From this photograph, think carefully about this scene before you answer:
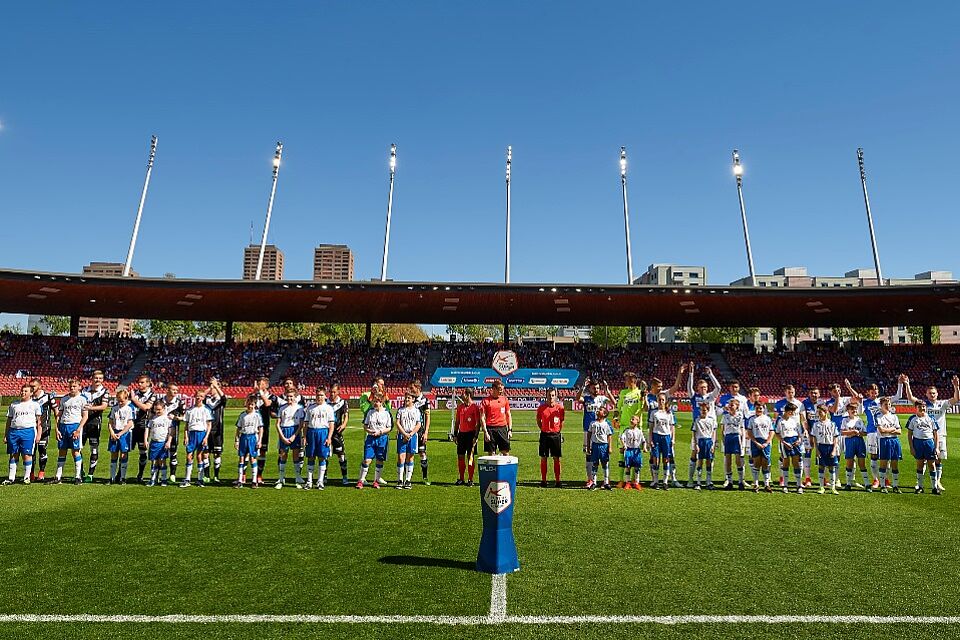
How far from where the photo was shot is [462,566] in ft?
22.3

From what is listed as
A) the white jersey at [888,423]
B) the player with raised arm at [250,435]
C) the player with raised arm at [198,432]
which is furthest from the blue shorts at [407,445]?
the white jersey at [888,423]

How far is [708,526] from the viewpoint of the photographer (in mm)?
8734

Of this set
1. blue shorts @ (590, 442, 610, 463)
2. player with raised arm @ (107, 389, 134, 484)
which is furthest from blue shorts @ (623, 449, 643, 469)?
player with raised arm @ (107, 389, 134, 484)

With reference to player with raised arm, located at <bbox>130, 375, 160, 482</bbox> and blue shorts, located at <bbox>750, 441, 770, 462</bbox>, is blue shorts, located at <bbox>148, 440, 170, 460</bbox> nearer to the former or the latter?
player with raised arm, located at <bbox>130, 375, 160, 482</bbox>

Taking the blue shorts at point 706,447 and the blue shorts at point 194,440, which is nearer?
the blue shorts at point 706,447

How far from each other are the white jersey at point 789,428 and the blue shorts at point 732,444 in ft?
3.28

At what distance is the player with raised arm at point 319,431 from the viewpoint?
11625 mm

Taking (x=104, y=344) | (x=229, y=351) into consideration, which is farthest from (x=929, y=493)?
(x=104, y=344)

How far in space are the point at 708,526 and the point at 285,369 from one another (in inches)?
1683

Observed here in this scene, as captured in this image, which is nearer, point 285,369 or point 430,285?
point 430,285

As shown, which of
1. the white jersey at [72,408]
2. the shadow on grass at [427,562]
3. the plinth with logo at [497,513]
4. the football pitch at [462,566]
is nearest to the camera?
the football pitch at [462,566]

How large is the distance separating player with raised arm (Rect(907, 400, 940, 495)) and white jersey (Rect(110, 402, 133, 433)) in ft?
50.4

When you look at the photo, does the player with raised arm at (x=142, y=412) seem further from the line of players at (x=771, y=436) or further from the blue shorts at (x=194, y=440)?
the line of players at (x=771, y=436)

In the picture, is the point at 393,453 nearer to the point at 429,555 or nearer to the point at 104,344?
the point at 429,555
